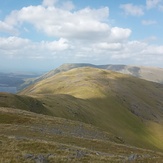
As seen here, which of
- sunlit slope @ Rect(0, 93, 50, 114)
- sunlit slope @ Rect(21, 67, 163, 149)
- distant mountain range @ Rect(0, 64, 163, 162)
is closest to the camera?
distant mountain range @ Rect(0, 64, 163, 162)

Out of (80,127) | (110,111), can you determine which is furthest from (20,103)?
(110,111)

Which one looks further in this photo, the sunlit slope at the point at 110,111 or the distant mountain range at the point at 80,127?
the sunlit slope at the point at 110,111

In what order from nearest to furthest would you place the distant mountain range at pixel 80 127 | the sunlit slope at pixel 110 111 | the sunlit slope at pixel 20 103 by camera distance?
1. the distant mountain range at pixel 80 127
2. the sunlit slope at pixel 20 103
3. the sunlit slope at pixel 110 111

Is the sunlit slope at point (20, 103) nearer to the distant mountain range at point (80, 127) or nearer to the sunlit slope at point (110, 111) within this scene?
the distant mountain range at point (80, 127)

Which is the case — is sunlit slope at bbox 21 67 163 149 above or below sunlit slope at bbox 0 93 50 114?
below

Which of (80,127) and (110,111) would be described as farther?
(110,111)

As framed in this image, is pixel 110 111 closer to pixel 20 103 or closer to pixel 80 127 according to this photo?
pixel 20 103

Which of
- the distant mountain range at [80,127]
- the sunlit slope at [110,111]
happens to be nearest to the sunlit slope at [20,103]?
the distant mountain range at [80,127]

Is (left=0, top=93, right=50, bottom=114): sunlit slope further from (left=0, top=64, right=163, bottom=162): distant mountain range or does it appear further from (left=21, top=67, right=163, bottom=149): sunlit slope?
(left=21, top=67, right=163, bottom=149): sunlit slope

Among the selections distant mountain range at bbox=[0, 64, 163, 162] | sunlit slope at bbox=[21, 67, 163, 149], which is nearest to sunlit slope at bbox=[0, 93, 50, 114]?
distant mountain range at bbox=[0, 64, 163, 162]

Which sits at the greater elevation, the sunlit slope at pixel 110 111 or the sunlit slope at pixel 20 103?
the sunlit slope at pixel 20 103

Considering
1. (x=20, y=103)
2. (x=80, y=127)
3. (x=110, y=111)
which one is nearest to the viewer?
(x=80, y=127)

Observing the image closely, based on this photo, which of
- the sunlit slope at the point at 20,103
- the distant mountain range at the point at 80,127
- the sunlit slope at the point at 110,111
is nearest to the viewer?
the distant mountain range at the point at 80,127

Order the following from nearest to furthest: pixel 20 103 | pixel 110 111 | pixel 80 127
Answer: pixel 80 127 < pixel 20 103 < pixel 110 111
